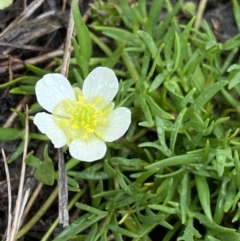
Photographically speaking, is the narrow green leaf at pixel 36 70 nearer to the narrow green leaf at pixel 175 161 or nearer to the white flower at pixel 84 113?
the white flower at pixel 84 113

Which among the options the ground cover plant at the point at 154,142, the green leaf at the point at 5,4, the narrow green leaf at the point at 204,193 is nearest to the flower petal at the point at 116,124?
the ground cover plant at the point at 154,142

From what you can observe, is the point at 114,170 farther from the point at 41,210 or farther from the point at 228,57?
the point at 228,57

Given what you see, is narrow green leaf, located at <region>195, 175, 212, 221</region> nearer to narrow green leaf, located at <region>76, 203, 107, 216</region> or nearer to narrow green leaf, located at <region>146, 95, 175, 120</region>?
narrow green leaf, located at <region>146, 95, 175, 120</region>

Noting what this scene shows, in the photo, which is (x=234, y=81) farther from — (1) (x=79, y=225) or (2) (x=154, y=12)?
(1) (x=79, y=225)

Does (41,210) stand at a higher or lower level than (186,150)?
lower

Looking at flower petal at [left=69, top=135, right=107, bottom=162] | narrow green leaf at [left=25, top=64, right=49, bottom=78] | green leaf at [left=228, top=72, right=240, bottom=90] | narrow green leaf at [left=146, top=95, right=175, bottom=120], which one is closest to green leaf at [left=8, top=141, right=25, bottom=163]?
narrow green leaf at [left=25, top=64, right=49, bottom=78]

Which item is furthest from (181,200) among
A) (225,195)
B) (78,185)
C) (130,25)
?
(130,25)
